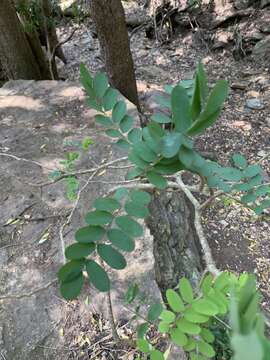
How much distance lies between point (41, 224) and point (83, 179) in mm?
304

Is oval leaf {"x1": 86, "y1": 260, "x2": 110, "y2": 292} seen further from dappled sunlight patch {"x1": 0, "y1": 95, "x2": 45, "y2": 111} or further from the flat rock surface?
dappled sunlight patch {"x1": 0, "y1": 95, "x2": 45, "y2": 111}

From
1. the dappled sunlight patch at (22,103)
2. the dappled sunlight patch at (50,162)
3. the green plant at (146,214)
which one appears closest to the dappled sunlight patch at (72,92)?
the dappled sunlight patch at (22,103)

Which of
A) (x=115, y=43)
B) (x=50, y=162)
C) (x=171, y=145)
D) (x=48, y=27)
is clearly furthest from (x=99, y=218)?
(x=48, y=27)

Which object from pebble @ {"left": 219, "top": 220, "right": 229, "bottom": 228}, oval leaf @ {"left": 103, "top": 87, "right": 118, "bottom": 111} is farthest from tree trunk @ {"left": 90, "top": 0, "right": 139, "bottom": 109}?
oval leaf @ {"left": 103, "top": 87, "right": 118, "bottom": 111}

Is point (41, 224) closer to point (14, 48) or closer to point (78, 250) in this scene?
point (78, 250)

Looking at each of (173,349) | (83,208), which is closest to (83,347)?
(173,349)

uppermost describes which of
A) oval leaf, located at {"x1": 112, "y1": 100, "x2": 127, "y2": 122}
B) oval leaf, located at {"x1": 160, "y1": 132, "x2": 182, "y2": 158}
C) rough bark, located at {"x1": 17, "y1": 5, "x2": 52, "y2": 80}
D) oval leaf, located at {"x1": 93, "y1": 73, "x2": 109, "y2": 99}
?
oval leaf, located at {"x1": 160, "y1": 132, "x2": 182, "y2": 158}

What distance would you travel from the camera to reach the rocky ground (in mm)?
1389

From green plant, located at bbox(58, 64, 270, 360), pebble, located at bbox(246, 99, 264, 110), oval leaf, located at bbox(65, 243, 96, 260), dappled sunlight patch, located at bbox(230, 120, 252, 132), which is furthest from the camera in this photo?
pebble, located at bbox(246, 99, 264, 110)

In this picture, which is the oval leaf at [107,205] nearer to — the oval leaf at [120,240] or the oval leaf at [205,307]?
the oval leaf at [120,240]

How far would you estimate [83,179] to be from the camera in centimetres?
188

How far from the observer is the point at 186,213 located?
7.52ft

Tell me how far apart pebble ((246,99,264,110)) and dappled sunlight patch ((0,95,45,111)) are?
199cm

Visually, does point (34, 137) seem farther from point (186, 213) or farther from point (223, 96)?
point (223, 96)
